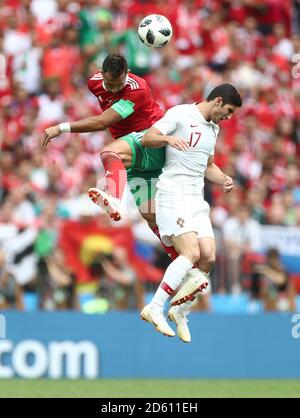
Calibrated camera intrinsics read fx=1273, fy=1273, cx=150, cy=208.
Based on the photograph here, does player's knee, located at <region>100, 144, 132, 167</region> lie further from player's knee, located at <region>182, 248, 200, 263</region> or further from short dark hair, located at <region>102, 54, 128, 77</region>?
player's knee, located at <region>182, 248, 200, 263</region>

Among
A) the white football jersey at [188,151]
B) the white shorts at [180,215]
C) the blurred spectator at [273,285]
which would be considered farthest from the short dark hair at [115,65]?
the blurred spectator at [273,285]

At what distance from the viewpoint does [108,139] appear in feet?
69.6

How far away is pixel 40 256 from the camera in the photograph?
1830 centimetres

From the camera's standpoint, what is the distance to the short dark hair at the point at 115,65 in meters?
13.0

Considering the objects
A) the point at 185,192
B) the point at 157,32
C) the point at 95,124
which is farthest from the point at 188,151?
the point at 157,32

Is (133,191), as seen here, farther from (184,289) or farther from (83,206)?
(83,206)

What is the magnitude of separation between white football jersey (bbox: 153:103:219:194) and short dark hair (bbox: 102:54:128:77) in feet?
2.18

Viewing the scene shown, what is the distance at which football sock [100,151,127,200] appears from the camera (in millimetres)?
13227

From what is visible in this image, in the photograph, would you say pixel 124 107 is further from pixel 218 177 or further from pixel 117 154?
pixel 218 177

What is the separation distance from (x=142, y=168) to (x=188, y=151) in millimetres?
585

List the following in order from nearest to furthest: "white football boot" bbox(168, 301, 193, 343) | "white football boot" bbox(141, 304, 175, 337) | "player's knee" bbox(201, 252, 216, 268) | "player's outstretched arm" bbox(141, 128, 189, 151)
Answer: "player's outstretched arm" bbox(141, 128, 189, 151) < "white football boot" bbox(141, 304, 175, 337) < "white football boot" bbox(168, 301, 193, 343) < "player's knee" bbox(201, 252, 216, 268)

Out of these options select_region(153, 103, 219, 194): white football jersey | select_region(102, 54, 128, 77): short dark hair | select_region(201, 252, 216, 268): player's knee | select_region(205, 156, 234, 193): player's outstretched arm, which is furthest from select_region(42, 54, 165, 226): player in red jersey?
select_region(201, 252, 216, 268): player's knee

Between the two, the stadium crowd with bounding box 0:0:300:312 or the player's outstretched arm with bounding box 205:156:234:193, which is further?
the stadium crowd with bounding box 0:0:300:312
